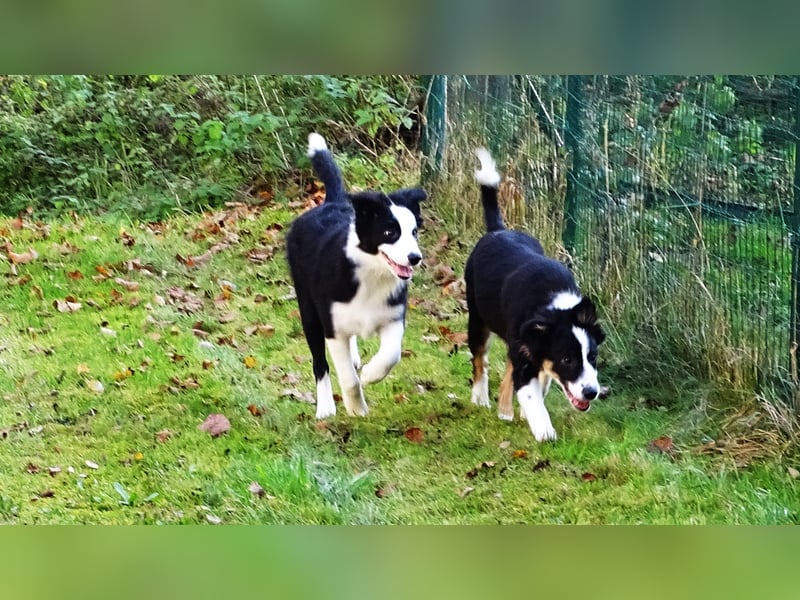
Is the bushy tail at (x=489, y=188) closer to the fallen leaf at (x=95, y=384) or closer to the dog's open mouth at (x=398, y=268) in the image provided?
the dog's open mouth at (x=398, y=268)

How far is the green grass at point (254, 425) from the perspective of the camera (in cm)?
291

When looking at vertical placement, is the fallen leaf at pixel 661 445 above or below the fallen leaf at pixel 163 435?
below

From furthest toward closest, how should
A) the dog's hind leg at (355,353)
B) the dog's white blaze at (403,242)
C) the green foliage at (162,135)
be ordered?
the dog's hind leg at (355,353), the green foliage at (162,135), the dog's white blaze at (403,242)

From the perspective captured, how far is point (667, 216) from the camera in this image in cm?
300

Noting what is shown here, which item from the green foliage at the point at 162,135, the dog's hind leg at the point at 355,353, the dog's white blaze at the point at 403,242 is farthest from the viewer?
the dog's hind leg at the point at 355,353

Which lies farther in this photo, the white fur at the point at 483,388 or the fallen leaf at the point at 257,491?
the white fur at the point at 483,388

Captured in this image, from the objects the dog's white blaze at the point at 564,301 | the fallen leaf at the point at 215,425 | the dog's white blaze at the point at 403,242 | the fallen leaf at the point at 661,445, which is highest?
the dog's white blaze at the point at 403,242

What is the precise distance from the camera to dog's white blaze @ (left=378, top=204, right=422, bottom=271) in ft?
9.41

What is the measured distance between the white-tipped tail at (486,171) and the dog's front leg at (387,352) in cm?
51

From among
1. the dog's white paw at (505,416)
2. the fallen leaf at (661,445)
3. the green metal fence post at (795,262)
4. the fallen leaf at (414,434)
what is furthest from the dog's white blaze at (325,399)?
the green metal fence post at (795,262)

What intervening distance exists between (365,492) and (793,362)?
51.9 inches
